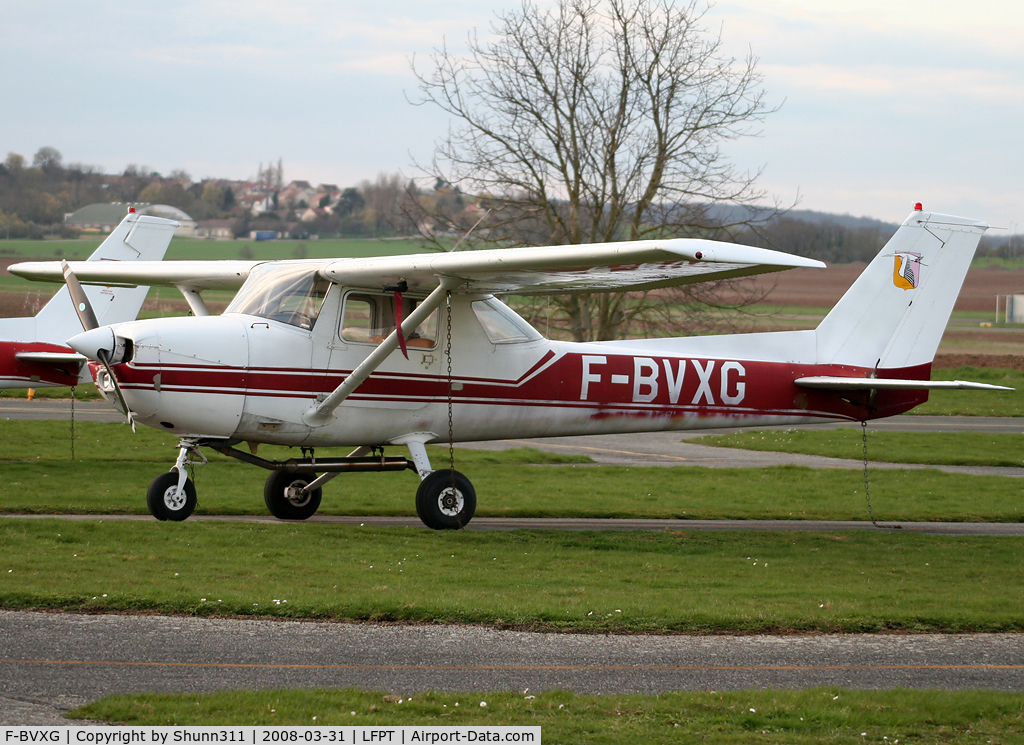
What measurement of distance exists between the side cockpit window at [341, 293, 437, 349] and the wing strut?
397 mm

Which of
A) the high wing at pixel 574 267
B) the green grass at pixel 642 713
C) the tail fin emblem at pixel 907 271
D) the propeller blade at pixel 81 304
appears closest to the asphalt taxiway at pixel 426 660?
the green grass at pixel 642 713

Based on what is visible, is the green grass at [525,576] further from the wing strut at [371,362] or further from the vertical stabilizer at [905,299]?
the vertical stabilizer at [905,299]

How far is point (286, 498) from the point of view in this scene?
43.1 feet

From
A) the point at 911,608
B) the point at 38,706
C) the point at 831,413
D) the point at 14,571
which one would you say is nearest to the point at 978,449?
the point at 831,413

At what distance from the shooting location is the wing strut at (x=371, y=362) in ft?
37.9

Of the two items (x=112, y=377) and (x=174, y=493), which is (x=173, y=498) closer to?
(x=174, y=493)

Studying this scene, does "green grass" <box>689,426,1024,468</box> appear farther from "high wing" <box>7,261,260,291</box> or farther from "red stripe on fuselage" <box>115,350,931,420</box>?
"high wing" <box>7,261,260,291</box>

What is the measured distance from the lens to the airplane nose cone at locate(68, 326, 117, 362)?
10703 mm

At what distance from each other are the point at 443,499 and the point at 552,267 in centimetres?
321

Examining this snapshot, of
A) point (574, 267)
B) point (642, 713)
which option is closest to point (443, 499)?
point (574, 267)

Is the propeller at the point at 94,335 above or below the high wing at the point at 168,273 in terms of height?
below

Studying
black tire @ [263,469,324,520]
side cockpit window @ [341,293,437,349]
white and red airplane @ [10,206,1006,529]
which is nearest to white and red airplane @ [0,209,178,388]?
white and red airplane @ [10,206,1006,529]

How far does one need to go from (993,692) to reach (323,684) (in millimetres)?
3853

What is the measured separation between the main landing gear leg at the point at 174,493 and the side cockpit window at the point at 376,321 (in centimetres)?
214
